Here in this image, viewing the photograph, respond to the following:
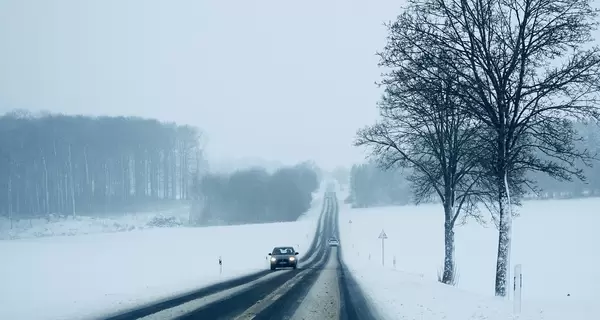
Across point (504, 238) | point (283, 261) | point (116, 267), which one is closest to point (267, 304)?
point (504, 238)

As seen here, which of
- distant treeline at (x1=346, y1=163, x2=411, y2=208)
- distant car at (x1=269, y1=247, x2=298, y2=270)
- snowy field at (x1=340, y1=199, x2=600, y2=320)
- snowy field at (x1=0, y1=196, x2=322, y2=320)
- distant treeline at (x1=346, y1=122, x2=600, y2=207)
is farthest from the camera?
distant treeline at (x1=346, y1=163, x2=411, y2=208)

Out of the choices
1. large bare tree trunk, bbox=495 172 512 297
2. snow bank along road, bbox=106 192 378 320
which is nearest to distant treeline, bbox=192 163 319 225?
snow bank along road, bbox=106 192 378 320

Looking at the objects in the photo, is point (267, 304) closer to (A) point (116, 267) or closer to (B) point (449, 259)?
(B) point (449, 259)

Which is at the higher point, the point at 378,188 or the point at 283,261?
the point at 283,261

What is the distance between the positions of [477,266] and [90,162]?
7072cm

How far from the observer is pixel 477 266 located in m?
40.5

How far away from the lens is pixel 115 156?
317 ft

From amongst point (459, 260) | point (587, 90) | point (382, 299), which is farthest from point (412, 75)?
point (459, 260)

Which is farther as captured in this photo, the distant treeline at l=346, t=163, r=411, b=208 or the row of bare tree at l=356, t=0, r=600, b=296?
the distant treeline at l=346, t=163, r=411, b=208

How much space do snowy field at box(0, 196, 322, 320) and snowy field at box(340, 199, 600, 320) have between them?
25.1ft

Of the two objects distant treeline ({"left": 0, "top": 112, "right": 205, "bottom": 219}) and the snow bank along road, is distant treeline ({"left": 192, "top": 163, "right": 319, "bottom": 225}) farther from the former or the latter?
the snow bank along road

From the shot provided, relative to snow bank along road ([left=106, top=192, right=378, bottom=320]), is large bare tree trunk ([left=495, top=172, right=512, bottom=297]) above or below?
above

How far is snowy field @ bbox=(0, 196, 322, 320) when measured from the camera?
53.2 ft

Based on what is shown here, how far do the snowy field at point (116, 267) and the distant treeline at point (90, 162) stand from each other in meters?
25.6
